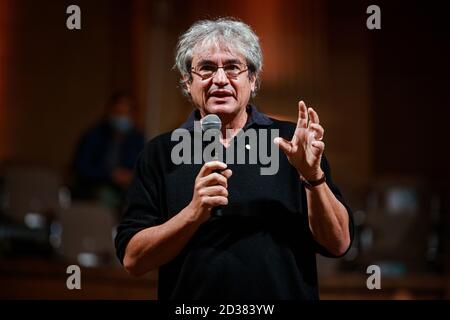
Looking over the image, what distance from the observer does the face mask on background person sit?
410cm

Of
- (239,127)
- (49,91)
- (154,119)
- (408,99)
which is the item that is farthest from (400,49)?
(239,127)

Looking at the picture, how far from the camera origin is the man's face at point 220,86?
160cm

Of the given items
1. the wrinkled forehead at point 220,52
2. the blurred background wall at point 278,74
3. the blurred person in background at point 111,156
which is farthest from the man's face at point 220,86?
the blurred background wall at point 278,74

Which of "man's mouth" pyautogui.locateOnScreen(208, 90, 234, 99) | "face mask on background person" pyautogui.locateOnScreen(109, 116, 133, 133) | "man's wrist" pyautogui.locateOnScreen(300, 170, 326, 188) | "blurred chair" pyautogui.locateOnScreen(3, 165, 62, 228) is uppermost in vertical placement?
"man's mouth" pyautogui.locateOnScreen(208, 90, 234, 99)

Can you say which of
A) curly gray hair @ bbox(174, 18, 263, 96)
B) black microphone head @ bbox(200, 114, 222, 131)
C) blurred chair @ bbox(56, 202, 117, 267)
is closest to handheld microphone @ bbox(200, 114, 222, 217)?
black microphone head @ bbox(200, 114, 222, 131)

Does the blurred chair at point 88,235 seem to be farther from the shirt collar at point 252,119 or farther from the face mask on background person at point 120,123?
the shirt collar at point 252,119

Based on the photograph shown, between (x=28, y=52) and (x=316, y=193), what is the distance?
4406mm

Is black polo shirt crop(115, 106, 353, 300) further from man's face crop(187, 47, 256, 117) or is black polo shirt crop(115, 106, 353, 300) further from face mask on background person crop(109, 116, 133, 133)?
face mask on background person crop(109, 116, 133, 133)

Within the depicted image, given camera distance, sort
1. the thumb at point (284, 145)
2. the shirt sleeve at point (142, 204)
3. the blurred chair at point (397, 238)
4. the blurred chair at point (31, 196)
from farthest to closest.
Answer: the blurred chair at point (31, 196)
the blurred chair at point (397, 238)
the shirt sleeve at point (142, 204)
the thumb at point (284, 145)

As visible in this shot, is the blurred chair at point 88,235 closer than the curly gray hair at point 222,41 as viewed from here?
No

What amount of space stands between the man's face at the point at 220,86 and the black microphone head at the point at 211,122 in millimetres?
23

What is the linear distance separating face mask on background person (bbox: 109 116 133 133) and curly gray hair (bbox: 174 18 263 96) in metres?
2.46
